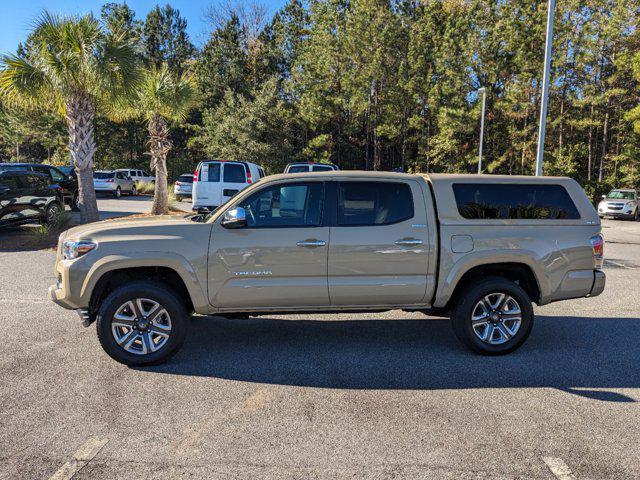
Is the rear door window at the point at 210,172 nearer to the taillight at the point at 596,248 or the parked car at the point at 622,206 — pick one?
the taillight at the point at 596,248

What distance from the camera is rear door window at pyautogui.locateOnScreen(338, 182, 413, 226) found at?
16.2ft

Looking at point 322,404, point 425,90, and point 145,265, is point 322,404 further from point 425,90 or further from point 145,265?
point 425,90

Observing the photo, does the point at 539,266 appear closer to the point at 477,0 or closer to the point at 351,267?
the point at 351,267

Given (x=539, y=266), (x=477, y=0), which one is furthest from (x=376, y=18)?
(x=539, y=266)

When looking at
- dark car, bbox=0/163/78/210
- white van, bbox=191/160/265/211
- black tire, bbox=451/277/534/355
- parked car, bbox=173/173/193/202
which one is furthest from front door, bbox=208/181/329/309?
parked car, bbox=173/173/193/202

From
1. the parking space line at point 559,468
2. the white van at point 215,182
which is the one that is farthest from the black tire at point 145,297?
the white van at point 215,182

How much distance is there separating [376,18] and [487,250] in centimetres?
3388

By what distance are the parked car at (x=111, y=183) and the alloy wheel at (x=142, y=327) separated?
25903 mm

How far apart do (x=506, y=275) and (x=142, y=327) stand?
3880 millimetres

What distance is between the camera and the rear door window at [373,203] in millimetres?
4945

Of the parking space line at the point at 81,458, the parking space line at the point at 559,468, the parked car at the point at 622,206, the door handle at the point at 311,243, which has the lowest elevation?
the parking space line at the point at 81,458

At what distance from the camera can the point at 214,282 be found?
4746 millimetres

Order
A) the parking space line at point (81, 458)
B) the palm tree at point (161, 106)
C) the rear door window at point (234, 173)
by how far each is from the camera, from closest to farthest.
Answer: the parking space line at point (81, 458) → the rear door window at point (234, 173) → the palm tree at point (161, 106)

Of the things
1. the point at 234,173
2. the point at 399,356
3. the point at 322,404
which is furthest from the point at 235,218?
the point at 234,173
